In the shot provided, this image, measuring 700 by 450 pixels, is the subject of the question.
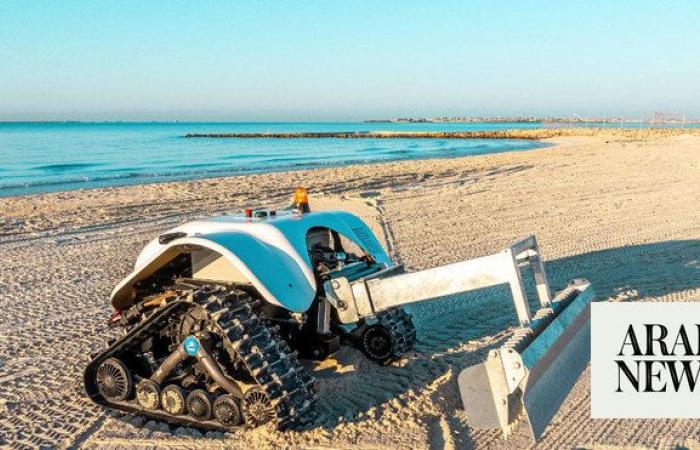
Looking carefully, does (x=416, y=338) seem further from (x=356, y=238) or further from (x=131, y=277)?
(x=131, y=277)

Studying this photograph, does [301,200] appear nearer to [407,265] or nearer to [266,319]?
[266,319]

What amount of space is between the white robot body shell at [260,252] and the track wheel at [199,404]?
2.61ft

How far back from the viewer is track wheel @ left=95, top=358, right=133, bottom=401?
5109mm

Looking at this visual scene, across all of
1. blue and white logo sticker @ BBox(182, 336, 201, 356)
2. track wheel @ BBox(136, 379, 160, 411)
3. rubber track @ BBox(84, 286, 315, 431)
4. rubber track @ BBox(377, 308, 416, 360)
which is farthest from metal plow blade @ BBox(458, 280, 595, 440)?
track wheel @ BBox(136, 379, 160, 411)

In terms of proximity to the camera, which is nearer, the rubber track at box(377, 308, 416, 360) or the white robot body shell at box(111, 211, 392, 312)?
the white robot body shell at box(111, 211, 392, 312)

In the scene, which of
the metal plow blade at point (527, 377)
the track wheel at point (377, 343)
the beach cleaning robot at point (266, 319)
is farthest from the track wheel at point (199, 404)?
the metal plow blade at point (527, 377)

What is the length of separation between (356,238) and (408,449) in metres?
2.11

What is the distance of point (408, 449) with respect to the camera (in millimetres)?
4441

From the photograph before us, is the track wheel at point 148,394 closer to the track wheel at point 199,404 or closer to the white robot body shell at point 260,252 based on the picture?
the track wheel at point 199,404

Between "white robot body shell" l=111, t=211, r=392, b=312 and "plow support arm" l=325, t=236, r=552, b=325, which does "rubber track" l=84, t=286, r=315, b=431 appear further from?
"plow support arm" l=325, t=236, r=552, b=325

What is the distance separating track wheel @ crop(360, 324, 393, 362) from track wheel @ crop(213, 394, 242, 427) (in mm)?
1457

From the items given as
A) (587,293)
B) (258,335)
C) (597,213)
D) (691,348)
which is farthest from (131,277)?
(597,213)

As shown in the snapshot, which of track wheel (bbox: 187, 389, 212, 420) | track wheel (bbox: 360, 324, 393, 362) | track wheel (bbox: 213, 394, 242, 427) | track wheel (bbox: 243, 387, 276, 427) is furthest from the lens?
track wheel (bbox: 360, 324, 393, 362)

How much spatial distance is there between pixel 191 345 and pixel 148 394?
58 cm
